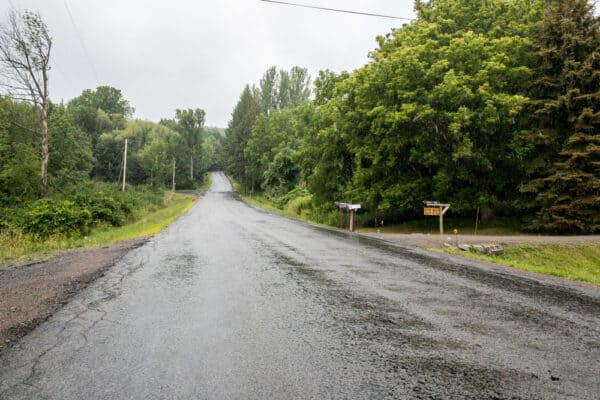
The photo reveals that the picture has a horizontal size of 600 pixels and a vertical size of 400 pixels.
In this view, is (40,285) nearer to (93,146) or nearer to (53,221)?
(53,221)

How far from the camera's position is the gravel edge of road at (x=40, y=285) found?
14.9ft

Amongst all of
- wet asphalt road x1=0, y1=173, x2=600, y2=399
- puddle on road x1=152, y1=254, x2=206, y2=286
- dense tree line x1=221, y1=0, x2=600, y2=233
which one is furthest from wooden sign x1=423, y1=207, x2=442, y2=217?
puddle on road x1=152, y1=254, x2=206, y2=286

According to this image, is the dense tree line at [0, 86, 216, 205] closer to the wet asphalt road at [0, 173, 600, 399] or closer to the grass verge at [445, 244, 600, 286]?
the wet asphalt road at [0, 173, 600, 399]

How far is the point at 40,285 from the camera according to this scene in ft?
22.0

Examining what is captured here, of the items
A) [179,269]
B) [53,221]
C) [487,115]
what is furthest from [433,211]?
[53,221]

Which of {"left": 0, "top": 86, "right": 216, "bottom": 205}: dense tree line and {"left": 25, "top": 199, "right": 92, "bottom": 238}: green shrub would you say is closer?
{"left": 25, "top": 199, "right": 92, "bottom": 238}: green shrub

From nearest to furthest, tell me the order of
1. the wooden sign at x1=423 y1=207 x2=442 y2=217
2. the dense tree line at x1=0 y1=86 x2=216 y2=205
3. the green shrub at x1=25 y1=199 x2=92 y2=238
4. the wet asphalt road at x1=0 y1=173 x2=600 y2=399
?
the wet asphalt road at x1=0 y1=173 x2=600 y2=399 < the wooden sign at x1=423 y1=207 x2=442 y2=217 < the green shrub at x1=25 y1=199 x2=92 y2=238 < the dense tree line at x1=0 y1=86 x2=216 y2=205

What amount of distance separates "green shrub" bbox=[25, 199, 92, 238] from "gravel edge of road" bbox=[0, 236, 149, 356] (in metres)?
8.20

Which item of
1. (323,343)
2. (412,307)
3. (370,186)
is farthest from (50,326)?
(370,186)

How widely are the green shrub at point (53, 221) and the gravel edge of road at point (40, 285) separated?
8201mm

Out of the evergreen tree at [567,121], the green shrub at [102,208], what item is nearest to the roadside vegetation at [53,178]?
the green shrub at [102,208]

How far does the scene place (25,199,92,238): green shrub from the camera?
1758 centimetres

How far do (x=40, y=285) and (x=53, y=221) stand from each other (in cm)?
1375

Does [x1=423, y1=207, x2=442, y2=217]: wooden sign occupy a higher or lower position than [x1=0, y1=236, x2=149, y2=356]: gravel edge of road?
higher
